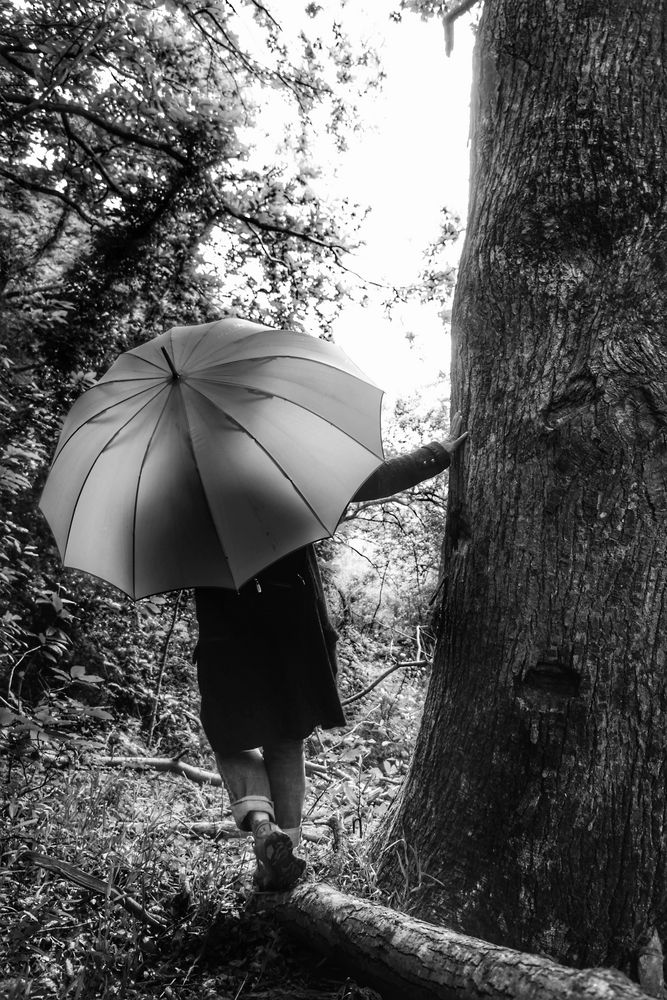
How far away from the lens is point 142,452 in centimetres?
237

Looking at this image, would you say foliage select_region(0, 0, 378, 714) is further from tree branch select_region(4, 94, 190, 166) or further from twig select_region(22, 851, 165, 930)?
twig select_region(22, 851, 165, 930)

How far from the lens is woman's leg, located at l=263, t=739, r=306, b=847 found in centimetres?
269

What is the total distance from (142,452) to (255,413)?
0.44 m

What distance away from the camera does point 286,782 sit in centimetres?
269

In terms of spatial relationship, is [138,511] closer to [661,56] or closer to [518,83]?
[518,83]

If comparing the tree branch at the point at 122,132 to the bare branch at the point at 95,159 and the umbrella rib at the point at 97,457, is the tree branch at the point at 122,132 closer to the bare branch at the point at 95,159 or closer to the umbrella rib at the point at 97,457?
the bare branch at the point at 95,159

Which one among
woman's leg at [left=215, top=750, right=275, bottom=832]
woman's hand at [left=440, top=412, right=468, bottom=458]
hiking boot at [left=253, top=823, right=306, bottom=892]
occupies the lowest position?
hiking boot at [left=253, top=823, right=306, bottom=892]

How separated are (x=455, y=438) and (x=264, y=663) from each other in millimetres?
1201

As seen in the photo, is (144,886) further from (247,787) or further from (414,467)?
(414,467)

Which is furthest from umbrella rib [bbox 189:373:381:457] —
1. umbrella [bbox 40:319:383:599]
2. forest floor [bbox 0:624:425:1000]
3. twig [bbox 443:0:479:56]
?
twig [bbox 443:0:479:56]

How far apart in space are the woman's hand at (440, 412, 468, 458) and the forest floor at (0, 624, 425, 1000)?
63.5 inches

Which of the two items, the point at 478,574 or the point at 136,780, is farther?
the point at 136,780

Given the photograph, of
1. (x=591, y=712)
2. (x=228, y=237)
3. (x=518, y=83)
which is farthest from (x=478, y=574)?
(x=228, y=237)

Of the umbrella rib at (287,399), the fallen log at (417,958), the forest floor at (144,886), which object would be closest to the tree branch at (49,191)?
the forest floor at (144,886)
